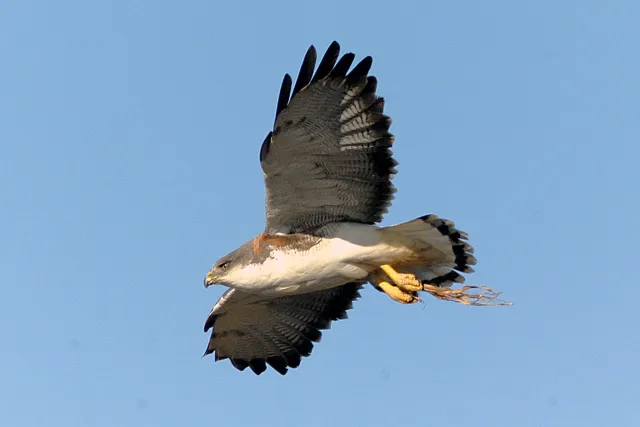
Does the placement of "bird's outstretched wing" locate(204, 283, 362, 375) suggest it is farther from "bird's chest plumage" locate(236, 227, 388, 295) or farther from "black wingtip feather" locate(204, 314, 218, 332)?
"bird's chest plumage" locate(236, 227, 388, 295)

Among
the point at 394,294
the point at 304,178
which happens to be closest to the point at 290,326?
the point at 394,294

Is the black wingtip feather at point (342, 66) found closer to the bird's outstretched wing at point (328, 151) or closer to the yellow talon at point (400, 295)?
the bird's outstretched wing at point (328, 151)

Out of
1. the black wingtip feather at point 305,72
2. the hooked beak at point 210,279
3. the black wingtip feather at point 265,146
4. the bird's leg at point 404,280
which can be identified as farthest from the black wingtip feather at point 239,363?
the black wingtip feather at point 305,72

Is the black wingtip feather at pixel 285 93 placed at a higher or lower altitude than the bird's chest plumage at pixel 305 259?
higher

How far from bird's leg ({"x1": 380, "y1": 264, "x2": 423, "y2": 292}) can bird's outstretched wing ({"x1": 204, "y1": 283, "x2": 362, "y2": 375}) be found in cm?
131

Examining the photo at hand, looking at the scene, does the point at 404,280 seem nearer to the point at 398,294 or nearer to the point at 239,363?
the point at 398,294

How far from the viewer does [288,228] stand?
1154cm

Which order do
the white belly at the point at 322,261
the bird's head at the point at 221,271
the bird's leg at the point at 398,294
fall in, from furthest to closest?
the bird's leg at the point at 398,294
the bird's head at the point at 221,271
the white belly at the point at 322,261

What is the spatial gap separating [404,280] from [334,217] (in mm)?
1108

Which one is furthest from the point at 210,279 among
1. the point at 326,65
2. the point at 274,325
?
the point at 326,65

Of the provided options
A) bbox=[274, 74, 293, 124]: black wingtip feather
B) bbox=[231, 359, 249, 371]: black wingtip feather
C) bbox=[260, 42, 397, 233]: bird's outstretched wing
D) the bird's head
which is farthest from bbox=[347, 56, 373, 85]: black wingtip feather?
bbox=[231, 359, 249, 371]: black wingtip feather

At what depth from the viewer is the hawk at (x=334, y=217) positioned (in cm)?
1042

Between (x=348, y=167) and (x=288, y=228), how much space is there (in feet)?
3.61

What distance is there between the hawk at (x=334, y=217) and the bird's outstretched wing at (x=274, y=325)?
0.33 m
